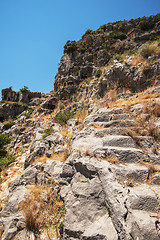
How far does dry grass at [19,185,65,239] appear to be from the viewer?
244 cm

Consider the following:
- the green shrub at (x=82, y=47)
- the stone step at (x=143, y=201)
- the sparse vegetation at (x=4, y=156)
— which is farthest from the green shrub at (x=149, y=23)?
the sparse vegetation at (x=4, y=156)

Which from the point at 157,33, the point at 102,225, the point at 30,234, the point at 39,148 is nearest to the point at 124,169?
the point at 102,225

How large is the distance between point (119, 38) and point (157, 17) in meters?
6.25

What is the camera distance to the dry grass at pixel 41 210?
2444 mm

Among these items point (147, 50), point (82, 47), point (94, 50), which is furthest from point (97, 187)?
point (82, 47)

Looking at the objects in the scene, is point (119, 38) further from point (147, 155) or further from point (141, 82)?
point (147, 155)

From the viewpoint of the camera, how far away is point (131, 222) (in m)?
1.49

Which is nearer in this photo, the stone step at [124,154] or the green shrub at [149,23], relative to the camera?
the stone step at [124,154]

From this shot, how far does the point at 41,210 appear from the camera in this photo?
276 cm

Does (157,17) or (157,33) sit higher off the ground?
(157,17)

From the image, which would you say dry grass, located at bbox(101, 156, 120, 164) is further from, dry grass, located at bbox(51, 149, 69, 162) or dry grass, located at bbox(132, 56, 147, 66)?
dry grass, located at bbox(132, 56, 147, 66)

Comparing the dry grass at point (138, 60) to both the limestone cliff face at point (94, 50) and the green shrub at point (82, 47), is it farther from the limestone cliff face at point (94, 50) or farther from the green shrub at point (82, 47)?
the green shrub at point (82, 47)

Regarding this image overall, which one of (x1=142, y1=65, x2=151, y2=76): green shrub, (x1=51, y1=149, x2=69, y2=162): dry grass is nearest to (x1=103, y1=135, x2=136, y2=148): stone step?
(x1=51, y1=149, x2=69, y2=162): dry grass

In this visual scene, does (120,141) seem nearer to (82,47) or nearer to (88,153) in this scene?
(88,153)
